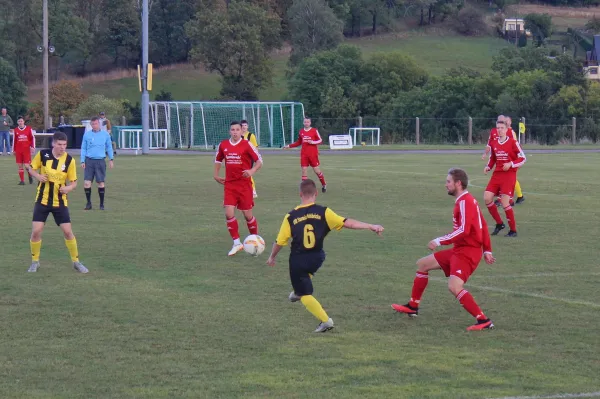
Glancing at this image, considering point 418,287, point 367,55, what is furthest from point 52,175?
point 367,55

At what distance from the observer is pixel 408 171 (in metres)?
33.8

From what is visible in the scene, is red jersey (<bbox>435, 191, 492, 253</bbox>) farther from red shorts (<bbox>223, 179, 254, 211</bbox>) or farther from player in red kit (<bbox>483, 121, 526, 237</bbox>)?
player in red kit (<bbox>483, 121, 526, 237</bbox>)

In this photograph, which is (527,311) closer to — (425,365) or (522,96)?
(425,365)

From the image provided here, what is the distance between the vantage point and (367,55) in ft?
326

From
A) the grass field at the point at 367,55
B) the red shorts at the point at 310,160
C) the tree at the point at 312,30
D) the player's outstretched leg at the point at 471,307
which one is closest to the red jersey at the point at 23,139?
the red shorts at the point at 310,160

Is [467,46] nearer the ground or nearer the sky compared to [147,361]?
nearer the sky

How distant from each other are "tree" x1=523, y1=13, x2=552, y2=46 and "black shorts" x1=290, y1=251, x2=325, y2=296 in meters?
105

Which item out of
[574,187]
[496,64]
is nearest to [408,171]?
[574,187]

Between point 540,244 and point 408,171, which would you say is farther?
point 408,171

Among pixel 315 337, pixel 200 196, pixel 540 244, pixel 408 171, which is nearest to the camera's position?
pixel 315 337

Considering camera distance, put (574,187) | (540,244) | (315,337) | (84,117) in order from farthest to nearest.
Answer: (84,117) < (574,187) < (540,244) < (315,337)

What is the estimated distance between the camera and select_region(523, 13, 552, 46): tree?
108750mm

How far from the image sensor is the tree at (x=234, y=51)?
91000 millimetres

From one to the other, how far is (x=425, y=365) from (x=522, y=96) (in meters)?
61.8
